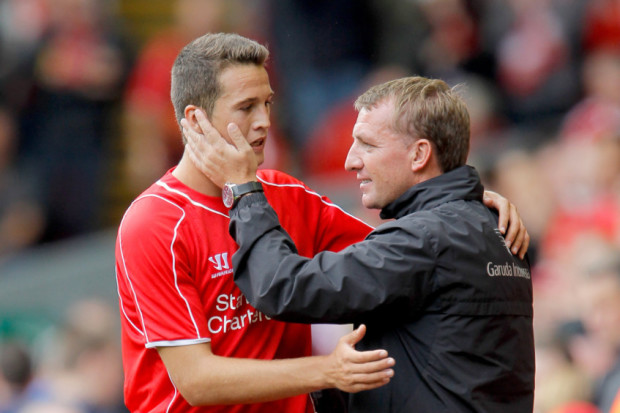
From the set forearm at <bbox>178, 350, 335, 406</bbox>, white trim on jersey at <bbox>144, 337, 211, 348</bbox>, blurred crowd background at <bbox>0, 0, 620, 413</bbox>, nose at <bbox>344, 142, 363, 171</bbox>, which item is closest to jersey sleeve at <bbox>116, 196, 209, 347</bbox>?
white trim on jersey at <bbox>144, 337, 211, 348</bbox>

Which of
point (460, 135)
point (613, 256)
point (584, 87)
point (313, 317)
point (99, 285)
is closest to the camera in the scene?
point (313, 317)

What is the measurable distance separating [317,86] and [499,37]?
1.58m

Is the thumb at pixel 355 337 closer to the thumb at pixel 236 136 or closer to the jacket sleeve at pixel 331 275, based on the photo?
the jacket sleeve at pixel 331 275

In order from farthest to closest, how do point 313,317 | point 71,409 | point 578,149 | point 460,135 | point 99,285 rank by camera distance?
point 99,285 → point 578,149 → point 71,409 → point 460,135 → point 313,317

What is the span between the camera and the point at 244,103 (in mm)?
3447

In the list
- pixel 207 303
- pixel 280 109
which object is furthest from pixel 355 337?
pixel 280 109

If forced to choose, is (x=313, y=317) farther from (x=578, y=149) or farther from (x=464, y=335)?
(x=578, y=149)

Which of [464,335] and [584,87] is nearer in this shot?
[464,335]

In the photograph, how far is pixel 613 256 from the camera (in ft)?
18.9

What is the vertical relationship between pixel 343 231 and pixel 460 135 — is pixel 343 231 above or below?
below

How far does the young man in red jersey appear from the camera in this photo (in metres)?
3.23

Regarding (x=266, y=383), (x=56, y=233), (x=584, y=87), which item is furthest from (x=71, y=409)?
(x=584, y=87)

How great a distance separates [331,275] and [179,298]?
50 cm

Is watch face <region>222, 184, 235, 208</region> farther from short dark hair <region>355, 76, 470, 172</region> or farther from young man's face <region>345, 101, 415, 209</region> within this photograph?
short dark hair <region>355, 76, 470, 172</region>
